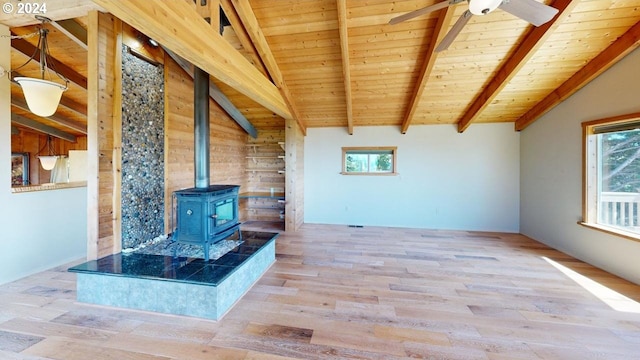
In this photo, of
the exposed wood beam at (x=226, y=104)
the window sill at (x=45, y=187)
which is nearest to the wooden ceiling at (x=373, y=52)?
the exposed wood beam at (x=226, y=104)

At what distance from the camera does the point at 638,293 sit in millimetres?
2764

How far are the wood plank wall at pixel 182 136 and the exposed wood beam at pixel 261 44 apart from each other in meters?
1.48

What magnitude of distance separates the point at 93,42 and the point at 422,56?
13.3ft

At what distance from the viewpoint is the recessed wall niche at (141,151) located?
3.11m

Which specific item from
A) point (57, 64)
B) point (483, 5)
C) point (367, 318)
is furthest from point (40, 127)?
point (483, 5)

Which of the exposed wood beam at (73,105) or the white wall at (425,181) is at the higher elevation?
the exposed wood beam at (73,105)

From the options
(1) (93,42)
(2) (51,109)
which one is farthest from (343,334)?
(1) (93,42)

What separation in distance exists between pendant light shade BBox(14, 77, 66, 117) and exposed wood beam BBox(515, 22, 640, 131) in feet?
20.7

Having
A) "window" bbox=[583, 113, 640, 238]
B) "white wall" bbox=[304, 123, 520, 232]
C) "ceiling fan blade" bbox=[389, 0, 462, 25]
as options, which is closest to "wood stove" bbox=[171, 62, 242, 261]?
"ceiling fan blade" bbox=[389, 0, 462, 25]

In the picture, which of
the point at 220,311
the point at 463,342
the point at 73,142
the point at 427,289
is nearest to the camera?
the point at 463,342

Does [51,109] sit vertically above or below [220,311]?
above

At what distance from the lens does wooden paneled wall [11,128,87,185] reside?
425cm

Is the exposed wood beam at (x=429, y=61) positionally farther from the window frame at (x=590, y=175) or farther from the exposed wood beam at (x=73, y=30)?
the exposed wood beam at (x=73, y=30)

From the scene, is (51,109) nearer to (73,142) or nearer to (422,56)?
(73,142)
